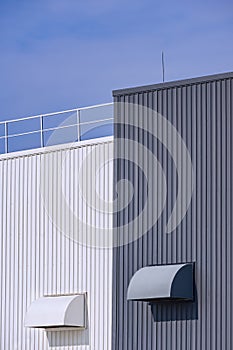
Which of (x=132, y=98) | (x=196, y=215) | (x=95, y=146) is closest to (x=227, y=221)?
(x=196, y=215)

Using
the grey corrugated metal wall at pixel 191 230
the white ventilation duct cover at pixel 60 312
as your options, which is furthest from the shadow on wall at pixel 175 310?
the white ventilation duct cover at pixel 60 312

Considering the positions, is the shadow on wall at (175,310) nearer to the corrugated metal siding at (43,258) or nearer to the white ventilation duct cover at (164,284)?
the white ventilation duct cover at (164,284)

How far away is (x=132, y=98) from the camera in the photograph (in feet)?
70.4

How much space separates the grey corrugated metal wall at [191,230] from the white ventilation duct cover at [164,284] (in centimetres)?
21

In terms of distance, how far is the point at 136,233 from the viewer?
20.9 metres

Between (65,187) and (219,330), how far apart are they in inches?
226

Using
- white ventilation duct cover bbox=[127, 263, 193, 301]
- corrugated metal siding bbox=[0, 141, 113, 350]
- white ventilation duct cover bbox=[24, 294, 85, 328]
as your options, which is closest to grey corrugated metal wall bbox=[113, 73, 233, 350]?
white ventilation duct cover bbox=[127, 263, 193, 301]

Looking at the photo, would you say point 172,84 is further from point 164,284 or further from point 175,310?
point 175,310

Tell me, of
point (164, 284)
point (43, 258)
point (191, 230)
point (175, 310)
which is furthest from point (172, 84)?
point (43, 258)

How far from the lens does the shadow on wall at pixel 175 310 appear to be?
2002cm

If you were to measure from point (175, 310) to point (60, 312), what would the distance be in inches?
142

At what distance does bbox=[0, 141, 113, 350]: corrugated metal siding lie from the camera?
2311cm

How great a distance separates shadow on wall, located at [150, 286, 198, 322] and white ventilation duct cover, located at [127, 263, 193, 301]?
0.17 metres

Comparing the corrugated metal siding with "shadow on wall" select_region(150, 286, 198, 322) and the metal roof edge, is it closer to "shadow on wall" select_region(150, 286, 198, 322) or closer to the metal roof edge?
the metal roof edge
